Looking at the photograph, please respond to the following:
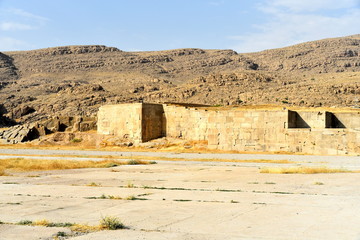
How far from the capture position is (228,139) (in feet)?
105

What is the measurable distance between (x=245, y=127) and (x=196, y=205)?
21464 mm

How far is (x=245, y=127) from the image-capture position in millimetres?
31250

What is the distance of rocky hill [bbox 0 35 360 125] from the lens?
67438 mm

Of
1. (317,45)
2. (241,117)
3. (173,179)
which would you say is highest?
(317,45)

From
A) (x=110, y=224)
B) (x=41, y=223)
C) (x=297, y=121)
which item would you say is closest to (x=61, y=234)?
(x=110, y=224)

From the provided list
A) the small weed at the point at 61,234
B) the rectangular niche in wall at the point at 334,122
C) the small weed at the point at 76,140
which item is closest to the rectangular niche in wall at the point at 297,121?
the rectangular niche in wall at the point at 334,122

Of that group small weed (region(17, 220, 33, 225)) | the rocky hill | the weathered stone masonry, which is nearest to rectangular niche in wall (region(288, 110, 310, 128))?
the weathered stone masonry

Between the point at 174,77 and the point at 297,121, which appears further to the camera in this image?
the point at 174,77

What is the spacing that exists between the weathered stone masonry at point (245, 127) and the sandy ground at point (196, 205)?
1224 cm

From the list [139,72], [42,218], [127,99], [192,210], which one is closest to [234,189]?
[192,210]

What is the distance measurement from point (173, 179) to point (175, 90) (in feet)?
208

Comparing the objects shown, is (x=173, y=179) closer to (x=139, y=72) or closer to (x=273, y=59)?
(x=139, y=72)

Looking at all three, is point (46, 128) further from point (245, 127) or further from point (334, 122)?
point (334, 122)

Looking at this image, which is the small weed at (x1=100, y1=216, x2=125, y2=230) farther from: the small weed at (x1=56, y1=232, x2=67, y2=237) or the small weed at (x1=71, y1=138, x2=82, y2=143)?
the small weed at (x1=71, y1=138, x2=82, y2=143)
